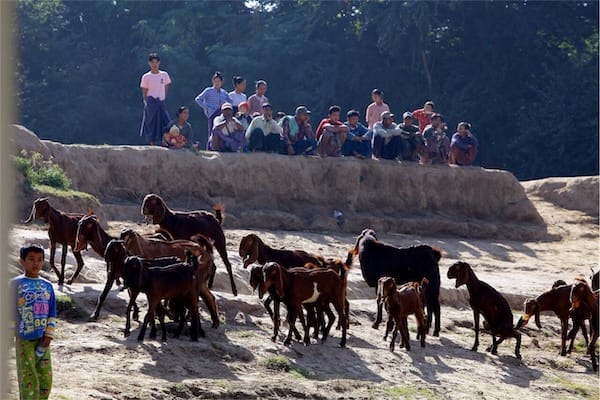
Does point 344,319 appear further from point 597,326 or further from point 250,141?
point 250,141

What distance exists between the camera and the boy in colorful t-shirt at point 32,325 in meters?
6.94

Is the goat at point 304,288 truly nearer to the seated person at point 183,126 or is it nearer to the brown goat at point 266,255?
the brown goat at point 266,255

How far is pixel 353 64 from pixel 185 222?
969 inches

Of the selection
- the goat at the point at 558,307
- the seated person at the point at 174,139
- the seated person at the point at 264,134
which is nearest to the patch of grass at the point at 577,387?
the goat at the point at 558,307

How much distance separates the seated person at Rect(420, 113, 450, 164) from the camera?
2450 centimetres

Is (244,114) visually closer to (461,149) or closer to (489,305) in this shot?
(461,149)

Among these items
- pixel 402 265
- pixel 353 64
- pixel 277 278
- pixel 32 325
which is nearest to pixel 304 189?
pixel 402 265

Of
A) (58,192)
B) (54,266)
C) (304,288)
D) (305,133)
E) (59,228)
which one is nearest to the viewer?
(304,288)

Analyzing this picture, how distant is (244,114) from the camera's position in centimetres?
2253

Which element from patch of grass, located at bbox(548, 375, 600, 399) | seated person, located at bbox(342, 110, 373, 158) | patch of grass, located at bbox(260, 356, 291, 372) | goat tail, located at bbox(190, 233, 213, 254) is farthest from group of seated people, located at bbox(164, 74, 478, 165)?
patch of grass, located at bbox(260, 356, 291, 372)

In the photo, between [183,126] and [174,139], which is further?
[183,126]

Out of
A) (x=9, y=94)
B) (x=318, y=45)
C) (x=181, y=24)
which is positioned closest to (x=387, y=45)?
(x=318, y=45)

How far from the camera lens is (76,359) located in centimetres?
995

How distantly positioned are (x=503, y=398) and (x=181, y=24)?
28.6 m
